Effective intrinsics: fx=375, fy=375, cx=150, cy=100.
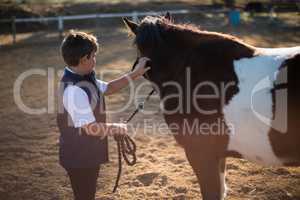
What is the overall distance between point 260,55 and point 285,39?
1130 centimetres

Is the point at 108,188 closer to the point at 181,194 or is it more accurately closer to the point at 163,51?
the point at 181,194

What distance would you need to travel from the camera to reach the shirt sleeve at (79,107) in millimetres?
2523

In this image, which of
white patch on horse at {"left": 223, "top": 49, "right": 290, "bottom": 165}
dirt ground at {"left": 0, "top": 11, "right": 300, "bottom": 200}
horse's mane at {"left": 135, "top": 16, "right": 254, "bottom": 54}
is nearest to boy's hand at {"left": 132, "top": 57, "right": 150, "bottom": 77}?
horse's mane at {"left": 135, "top": 16, "right": 254, "bottom": 54}

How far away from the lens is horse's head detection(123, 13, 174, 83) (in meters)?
2.88

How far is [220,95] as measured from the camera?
2691mm

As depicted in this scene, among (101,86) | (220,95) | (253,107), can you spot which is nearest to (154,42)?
(101,86)

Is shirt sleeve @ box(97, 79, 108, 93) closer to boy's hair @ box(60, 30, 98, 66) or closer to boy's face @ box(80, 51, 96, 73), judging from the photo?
boy's face @ box(80, 51, 96, 73)

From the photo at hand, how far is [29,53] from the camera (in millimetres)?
11547

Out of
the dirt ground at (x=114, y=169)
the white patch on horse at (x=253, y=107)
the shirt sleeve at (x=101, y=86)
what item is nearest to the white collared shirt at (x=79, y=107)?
the shirt sleeve at (x=101, y=86)

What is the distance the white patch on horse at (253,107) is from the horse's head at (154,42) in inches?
22.3

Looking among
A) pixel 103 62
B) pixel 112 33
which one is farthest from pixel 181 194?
pixel 112 33

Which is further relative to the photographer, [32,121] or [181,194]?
[32,121]

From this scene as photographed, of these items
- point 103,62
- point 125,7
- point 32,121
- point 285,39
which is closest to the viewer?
point 32,121

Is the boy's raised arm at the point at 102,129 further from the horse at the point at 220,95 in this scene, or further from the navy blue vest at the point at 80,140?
the horse at the point at 220,95
